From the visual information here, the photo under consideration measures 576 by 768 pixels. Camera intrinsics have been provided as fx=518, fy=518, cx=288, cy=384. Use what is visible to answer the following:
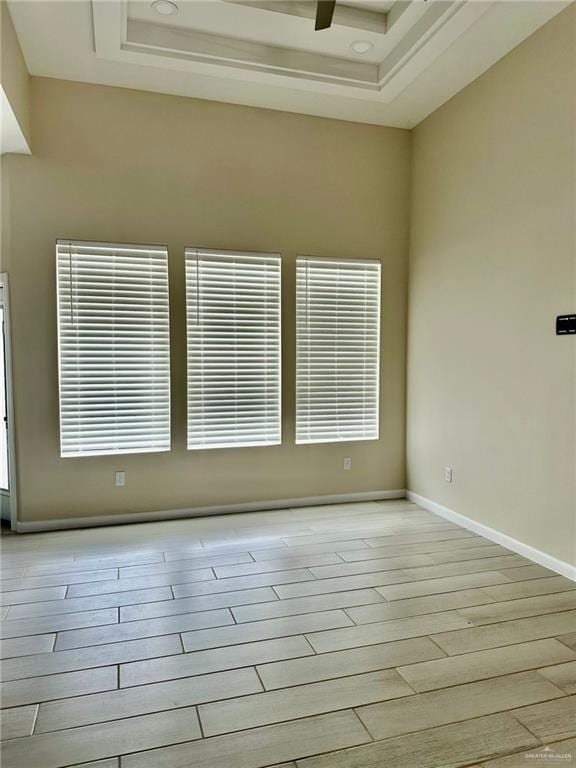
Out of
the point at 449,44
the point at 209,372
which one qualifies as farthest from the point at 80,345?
the point at 449,44

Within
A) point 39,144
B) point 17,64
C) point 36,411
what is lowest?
point 36,411

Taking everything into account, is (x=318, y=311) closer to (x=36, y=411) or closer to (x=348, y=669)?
(x=36, y=411)

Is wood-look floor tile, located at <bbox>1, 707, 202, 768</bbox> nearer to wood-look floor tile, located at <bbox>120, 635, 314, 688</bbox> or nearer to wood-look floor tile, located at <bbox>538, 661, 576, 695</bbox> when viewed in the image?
wood-look floor tile, located at <bbox>120, 635, 314, 688</bbox>

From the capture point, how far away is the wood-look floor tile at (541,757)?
1.83 meters

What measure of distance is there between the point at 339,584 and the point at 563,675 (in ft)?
4.26

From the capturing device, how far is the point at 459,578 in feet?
10.9

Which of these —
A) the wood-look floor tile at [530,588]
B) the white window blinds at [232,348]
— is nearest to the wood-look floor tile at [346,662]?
the wood-look floor tile at [530,588]

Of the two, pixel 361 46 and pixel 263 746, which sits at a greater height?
pixel 361 46

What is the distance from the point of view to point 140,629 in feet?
8.92

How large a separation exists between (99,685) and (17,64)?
389cm

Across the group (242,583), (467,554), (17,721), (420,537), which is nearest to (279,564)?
(242,583)

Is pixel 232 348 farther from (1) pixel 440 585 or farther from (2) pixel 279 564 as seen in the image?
(1) pixel 440 585

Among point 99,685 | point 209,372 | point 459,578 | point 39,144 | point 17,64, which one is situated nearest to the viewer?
point 99,685

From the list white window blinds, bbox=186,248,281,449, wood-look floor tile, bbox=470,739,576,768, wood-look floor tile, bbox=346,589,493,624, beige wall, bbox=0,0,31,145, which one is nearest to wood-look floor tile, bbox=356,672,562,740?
wood-look floor tile, bbox=470,739,576,768
